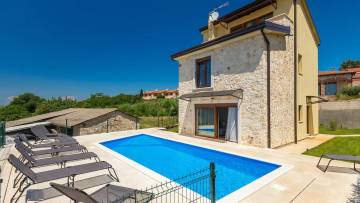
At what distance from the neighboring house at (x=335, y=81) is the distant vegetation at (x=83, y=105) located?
81.7 ft

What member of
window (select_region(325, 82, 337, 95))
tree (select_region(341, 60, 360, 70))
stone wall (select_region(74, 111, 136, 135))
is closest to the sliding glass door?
stone wall (select_region(74, 111, 136, 135))

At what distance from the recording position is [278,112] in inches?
516

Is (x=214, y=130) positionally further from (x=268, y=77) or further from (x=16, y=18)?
(x=16, y=18)

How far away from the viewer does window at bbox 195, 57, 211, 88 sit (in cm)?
1661

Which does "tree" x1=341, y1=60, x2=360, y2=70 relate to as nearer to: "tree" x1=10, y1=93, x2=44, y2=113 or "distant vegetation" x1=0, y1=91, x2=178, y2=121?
"distant vegetation" x1=0, y1=91, x2=178, y2=121

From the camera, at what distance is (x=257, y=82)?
503 inches

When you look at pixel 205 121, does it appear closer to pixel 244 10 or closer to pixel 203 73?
pixel 203 73

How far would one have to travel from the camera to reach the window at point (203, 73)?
16609 millimetres

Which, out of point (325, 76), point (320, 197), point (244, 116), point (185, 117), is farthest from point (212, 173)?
point (325, 76)

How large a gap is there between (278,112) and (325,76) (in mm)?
27757

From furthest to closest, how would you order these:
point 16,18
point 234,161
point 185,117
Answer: point 16,18
point 185,117
point 234,161

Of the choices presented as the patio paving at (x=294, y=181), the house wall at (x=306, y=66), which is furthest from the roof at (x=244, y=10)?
the patio paving at (x=294, y=181)

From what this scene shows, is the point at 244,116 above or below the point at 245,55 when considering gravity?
below

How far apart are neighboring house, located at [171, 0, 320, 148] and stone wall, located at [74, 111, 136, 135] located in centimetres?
871
